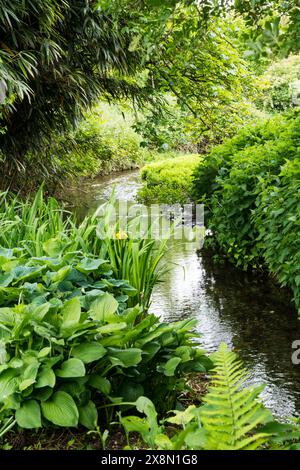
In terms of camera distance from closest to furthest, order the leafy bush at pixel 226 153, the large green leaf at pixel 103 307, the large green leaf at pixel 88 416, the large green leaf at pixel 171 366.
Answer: the large green leaf at pixel 88 416
the large green leaf at pixel 171 366
the large green leaf at pixel 103 307
the leafy bush at pixel 226 153

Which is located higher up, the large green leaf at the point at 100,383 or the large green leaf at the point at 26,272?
the large green leaf at the point at 26,272

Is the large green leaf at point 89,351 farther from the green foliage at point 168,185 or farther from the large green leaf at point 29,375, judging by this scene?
the green foliage at point 168,185

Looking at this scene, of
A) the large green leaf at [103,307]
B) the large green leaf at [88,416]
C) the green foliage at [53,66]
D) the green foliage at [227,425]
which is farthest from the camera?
the green foliage at [53,66]

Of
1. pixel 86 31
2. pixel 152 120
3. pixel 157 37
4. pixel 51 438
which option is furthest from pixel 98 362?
pixel 152 120

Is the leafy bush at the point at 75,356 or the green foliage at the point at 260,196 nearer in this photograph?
the leafy bush at the point at 75,356

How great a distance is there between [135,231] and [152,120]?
3.80 meters

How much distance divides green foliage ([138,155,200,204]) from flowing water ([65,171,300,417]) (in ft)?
13.6

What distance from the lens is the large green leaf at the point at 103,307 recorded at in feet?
7.29

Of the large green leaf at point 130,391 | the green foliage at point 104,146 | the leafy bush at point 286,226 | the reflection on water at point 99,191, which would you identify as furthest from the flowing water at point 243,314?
the reflection on water at point 99,191

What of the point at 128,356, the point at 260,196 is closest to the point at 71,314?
the point at 128,356

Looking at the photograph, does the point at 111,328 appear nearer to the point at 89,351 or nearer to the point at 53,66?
the point at 89,351

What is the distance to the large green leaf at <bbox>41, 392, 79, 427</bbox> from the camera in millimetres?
1828

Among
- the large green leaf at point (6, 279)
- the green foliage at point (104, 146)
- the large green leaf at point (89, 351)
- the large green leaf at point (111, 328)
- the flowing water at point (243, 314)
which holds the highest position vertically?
the green foliage at point (104, 146)

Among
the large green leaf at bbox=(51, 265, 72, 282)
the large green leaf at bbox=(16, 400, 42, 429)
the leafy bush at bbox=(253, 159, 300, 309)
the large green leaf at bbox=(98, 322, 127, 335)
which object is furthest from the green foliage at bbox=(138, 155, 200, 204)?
the large green leaf at bbox=(16, 400, 42, 429)
